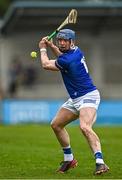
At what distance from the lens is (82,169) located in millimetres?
14609

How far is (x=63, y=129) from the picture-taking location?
14305mm

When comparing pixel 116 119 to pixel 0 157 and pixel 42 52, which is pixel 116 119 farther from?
pixel 42 52

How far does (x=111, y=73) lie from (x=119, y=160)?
932 inches

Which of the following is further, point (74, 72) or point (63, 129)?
point (63, 129)

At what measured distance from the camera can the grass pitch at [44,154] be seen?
13.8 metres

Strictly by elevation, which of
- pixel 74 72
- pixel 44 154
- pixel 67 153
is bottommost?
pixel 44 154

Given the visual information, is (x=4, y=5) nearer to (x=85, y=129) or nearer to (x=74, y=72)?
(x=74, y=72)

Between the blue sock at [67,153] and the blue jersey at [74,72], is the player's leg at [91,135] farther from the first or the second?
the blue sock at [67,153]

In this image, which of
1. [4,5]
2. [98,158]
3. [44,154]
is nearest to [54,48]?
[98,158]

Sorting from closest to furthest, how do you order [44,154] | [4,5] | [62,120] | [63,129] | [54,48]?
1. [62,120]
2. [63,129]
3. [54,48]
4. [44,154]
5. [4,5]

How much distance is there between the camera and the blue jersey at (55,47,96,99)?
13.8 m

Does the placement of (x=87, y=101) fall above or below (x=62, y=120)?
above

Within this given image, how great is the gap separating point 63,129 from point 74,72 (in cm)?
105

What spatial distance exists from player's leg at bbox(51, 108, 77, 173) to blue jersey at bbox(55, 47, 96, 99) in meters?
0.34
